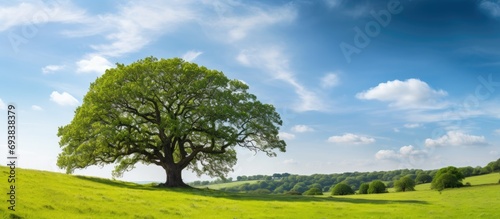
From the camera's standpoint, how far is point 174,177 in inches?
1983

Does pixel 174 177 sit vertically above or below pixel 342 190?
above

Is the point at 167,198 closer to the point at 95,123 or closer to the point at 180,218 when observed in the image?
the point at 180,218

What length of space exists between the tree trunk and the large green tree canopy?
10 cm

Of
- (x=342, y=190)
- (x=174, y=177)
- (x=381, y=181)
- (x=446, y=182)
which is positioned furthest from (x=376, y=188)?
(x=174, y=177)

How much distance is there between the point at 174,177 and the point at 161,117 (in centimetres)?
760

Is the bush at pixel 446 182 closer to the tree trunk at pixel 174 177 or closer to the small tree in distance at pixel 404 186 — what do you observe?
the small tree in distance at pixel 404 186

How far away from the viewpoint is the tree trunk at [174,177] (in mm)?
49969

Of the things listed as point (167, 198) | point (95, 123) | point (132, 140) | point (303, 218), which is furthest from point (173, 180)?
point (303, 218)

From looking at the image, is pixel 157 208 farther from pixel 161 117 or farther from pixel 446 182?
pixel 446 182

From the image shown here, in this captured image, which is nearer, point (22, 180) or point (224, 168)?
point (22, 180)

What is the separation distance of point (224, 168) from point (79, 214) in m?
34.9

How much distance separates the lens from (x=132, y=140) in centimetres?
4806

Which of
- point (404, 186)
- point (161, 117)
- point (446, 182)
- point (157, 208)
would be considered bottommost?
point (404, 186)

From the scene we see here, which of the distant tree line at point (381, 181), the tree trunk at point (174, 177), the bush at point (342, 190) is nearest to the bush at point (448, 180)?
the distant tree line at point (381, 181)
